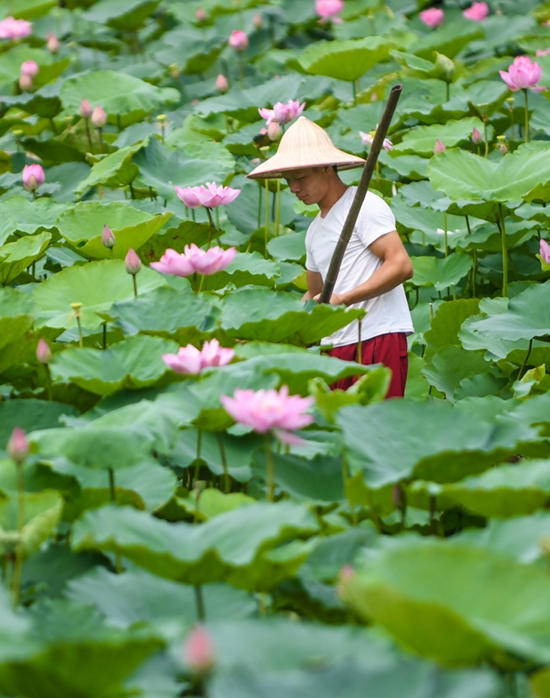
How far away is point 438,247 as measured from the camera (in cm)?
326

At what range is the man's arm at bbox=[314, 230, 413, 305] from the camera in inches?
90.3

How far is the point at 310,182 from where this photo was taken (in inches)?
95.7

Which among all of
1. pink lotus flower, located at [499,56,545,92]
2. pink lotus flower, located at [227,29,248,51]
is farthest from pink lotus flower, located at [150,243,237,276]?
pink lotus flower, located at [227,29,248,51]

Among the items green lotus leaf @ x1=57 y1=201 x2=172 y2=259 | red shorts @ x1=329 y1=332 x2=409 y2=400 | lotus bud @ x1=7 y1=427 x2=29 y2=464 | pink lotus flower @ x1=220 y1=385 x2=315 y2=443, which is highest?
pink lotus flower @ x1=220 y1=385 x2=315 y2=443

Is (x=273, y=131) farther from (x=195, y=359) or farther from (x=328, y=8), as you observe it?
(x=328, y=8)

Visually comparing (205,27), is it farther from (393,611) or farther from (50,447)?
(393,611)

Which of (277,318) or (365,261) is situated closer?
(277,318)

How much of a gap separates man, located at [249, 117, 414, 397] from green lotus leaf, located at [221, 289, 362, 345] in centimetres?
33

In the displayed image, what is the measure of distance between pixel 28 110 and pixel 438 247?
6.64 feet

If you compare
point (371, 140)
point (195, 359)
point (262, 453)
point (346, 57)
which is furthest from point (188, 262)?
point (346, 57)

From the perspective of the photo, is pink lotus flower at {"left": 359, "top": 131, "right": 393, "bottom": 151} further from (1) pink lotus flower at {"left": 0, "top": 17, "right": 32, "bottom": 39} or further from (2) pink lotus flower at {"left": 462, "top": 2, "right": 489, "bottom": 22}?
(1) pink lotus flower at {"left": 0, "top": 17, "right": 32, "bottom": 39}

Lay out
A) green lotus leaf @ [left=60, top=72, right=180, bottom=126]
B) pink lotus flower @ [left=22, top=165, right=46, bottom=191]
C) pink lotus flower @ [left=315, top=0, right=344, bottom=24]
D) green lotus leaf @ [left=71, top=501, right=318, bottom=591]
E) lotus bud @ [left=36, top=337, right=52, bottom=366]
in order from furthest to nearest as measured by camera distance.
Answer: pink lotus flower @ [left=315, top=0, right=344, bottom=24] → green lotus leaf @ [left=60, top=72, right=180, bottom=126] → pink lotus flower @ [left=22, top=165, right=46, bottom=191] → lotus bud @ [left=36, top=337, right=52, bottom=366] → green lotus leaf @ [left=71, top=501, right=318, bottom=591]

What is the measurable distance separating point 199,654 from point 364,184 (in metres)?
1.20

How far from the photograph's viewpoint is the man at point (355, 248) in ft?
7.70
